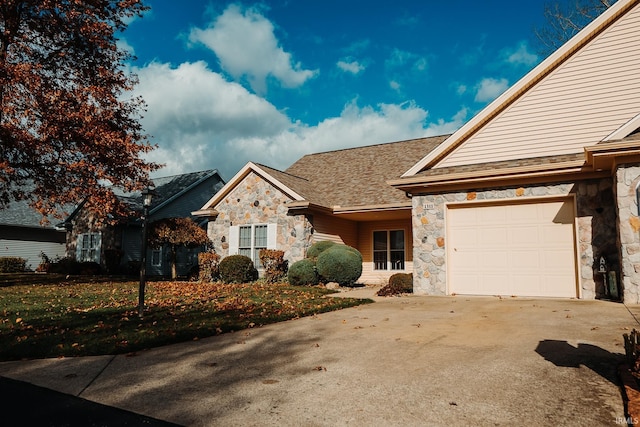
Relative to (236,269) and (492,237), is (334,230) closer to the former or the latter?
(236,269)

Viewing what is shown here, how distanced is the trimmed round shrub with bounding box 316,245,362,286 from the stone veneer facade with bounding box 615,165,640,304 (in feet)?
25.9

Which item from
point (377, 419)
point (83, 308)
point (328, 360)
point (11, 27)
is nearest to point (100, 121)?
point (11, 27)

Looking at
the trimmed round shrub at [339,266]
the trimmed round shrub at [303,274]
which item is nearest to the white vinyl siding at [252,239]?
the trimmed round shrub at [303,274]

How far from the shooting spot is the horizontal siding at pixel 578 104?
10.6 metres

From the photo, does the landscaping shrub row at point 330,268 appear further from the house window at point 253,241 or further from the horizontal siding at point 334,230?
the house window at point 253,241

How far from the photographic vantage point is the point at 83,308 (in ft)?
30.7

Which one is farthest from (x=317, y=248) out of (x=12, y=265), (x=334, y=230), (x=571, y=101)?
(x=12, y=265)

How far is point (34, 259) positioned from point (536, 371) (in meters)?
31.7

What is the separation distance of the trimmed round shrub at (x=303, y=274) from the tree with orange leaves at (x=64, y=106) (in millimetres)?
7313

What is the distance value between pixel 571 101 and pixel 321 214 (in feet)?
32.0

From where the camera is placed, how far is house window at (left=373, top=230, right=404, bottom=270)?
17.8 m

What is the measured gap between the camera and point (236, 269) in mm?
16453

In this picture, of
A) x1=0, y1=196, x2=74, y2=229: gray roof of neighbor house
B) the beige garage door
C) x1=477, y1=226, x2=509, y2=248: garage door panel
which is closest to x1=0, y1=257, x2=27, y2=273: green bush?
x1=0, y1=196, x2=74, y2=229: gray roof of neighbor house

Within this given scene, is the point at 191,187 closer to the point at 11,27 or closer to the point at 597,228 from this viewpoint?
the point at 11,27
